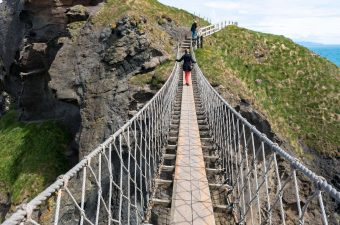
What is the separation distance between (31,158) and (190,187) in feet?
62.9

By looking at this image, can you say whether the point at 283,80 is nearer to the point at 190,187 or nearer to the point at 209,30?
the point at 209,30

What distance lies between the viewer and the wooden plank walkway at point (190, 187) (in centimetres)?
603

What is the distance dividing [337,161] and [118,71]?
15302 mm

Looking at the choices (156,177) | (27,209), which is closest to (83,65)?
(156,177)

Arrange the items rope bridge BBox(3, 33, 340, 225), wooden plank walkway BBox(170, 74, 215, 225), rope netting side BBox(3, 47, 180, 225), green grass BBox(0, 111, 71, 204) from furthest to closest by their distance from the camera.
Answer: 1. green grass BBox(0, 111, 71, 204)
2. rope netting side BBox(3, 47, 180, 225)
3. wooden plank walkway BBox(170, 74, 215, 225)
4. rope bridge BBox(3, 33, 340, 225)

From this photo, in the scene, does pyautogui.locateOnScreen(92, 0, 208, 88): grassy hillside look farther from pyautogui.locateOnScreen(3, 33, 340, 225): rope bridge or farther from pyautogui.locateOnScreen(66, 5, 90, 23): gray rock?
pyautogui.locateOnScreen(3, 33, 340, 225): rope bridge

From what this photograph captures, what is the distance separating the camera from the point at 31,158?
23.8m

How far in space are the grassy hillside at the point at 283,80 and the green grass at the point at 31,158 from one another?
1079 centimetres

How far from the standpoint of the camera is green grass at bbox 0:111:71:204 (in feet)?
72.0

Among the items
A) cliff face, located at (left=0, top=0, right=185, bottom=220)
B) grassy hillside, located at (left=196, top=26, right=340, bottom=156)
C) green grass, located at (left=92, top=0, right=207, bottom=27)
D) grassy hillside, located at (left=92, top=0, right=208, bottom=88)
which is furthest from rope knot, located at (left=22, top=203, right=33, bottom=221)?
green grass, located at (left=92, top=0, right=207, bottom=27)

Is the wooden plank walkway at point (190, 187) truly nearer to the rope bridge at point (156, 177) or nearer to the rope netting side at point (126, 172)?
the rope bridge at point (156, 177)

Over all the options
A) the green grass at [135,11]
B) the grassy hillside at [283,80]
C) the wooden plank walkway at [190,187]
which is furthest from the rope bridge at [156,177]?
the green grass at [135,11]

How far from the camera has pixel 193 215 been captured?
20.0 feet

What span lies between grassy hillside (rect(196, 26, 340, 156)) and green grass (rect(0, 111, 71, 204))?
35.4ft
